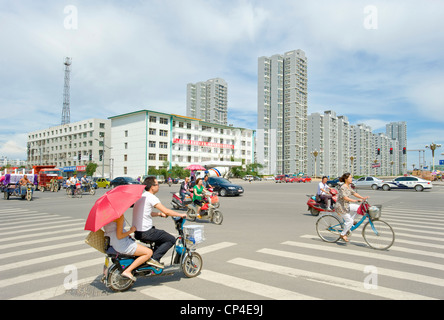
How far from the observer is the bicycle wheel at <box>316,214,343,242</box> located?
7.45 meters

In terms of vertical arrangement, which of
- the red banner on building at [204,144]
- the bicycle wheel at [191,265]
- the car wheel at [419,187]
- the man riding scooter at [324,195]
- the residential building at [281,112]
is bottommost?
the car wheel at [419,187]

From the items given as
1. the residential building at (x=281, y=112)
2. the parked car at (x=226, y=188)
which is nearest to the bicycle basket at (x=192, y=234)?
the parked car at (x=226, y=188)

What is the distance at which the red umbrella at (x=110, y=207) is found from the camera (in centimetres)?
388

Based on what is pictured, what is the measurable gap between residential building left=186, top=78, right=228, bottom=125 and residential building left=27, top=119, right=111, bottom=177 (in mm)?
54990

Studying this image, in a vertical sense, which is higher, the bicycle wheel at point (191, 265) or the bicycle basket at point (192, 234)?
the bicycle basket at point (192, 234)

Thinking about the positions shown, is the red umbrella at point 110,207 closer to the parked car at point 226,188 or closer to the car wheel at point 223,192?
the parked car at point 226,188

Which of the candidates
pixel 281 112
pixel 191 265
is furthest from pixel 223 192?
pixel 281 112

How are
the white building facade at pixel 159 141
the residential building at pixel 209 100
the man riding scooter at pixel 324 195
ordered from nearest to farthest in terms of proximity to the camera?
the man riding scooter at pixel 324 195
the white building facade at pixel 159 141
the residential building at pixel 209 100

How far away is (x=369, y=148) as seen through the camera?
151m

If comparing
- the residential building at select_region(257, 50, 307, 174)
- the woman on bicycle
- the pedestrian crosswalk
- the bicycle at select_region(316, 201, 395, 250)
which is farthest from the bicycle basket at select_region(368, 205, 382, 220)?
the residential building at select_region(257, 50, 307, 174)

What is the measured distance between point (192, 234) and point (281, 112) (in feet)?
366

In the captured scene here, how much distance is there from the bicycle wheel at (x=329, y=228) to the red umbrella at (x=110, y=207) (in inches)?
205

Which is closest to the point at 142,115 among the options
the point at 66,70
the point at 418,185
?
the point at 66,70

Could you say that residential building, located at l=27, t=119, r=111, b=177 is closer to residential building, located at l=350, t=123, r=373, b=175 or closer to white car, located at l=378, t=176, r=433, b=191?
white car, located at l=378, t=176, r=433, b=191
